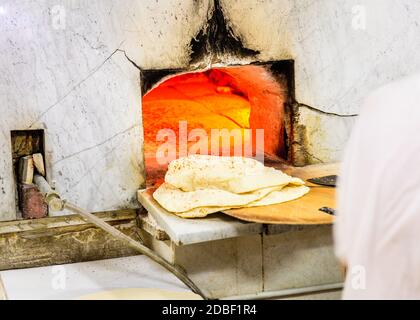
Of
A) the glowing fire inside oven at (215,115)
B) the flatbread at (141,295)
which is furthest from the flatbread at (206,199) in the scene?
the glowing fire inside oven at (215,115)

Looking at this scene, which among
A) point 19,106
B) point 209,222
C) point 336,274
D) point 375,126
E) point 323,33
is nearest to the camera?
point 375,126

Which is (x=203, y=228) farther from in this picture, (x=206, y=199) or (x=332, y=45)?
(x=332, y=45)

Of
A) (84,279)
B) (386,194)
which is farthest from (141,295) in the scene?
(386,194)

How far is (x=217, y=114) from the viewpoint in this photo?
4871 mm

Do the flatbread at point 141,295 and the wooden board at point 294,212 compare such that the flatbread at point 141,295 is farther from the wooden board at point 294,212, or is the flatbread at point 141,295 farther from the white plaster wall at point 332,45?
the white plaster wall at point 332,45

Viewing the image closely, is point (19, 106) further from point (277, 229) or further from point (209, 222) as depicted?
point (277, 229)

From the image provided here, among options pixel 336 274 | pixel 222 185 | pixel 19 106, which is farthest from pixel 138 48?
pixel 336 274

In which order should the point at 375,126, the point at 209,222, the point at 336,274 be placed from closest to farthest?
the point at 375,126
the point at 209,222
the point at 336,274

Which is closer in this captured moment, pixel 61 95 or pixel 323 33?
pixel 61 95

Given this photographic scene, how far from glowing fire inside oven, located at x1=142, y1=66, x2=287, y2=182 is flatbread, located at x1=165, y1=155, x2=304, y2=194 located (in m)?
0.58

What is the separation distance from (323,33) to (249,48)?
55cm

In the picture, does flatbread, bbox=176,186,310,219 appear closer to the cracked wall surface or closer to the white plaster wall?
the cracked wall surface

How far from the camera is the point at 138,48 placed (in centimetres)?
347

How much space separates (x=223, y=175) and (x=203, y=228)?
38 centimetres
